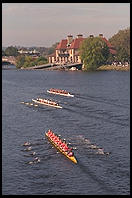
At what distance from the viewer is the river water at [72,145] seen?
172 feet

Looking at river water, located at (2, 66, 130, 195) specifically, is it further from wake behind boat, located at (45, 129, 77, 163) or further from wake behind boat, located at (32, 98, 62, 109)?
wake behind boat, located at (32, 98, 62, 109)

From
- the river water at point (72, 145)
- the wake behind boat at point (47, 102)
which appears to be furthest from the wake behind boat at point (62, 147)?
the wake behind boat at point (47, 102)

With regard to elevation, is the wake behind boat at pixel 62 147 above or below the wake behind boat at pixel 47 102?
below

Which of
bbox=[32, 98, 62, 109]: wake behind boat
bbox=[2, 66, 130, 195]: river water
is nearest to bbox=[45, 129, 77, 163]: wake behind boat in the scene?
bbox=[2, 66, 130, 195]: river water

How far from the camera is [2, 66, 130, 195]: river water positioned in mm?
52281

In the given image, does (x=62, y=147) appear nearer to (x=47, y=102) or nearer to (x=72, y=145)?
(x=72, y=145)

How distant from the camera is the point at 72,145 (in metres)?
68.4

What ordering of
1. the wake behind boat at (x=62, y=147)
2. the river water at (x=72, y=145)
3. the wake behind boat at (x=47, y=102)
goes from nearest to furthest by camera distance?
the river water at (x=72, y=145)
the wake behind boat at (x=62, y=147)
the wake behind boat at (x=47, y=102)

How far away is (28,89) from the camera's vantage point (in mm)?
150125

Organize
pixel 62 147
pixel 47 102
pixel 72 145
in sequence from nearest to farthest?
pixel 62 147 → pixel 72 145 → pixel 47 102

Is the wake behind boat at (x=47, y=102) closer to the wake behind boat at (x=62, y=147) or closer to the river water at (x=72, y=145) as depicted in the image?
the river water at (x=72, y=145)

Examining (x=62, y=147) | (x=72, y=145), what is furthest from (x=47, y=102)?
(x=62, y=147)

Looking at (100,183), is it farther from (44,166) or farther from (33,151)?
(33,151)

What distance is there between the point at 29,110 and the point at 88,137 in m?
32.8
